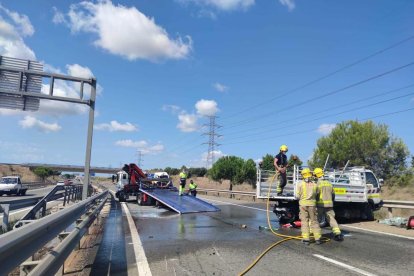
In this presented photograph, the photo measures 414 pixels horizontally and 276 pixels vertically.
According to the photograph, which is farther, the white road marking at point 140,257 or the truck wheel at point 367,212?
the truck wheel at point 367,212

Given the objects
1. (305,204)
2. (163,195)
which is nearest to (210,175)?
(163,195)

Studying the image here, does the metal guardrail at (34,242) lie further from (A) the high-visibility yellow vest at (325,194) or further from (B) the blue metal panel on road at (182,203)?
(B) the blue metal panel on road at (182,203)

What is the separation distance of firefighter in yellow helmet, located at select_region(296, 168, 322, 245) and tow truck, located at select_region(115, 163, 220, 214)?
796cm

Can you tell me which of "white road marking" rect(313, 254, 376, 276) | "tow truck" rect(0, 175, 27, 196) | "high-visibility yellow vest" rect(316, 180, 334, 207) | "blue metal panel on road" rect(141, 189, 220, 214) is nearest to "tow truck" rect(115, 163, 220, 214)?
"blue metal panel on road" rect(141, 189, 220, 214)

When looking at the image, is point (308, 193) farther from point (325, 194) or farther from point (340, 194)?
point (340, 194)

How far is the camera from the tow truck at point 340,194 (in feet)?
44.4

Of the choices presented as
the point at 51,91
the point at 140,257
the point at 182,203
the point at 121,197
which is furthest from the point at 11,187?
the point at 140,257

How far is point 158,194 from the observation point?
70.7ft

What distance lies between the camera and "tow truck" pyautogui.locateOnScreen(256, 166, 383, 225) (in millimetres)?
13539

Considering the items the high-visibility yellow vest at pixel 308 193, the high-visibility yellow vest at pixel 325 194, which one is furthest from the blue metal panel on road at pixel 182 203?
the high-visibility yellow vest at pixel 308 193

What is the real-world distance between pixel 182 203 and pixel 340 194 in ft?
26.3

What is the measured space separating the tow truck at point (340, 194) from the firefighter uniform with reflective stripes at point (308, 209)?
2.88m

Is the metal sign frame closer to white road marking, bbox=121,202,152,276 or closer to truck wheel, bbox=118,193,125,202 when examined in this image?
truck wheel, bbox=118,193,125,202

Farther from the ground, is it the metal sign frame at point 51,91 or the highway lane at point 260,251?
the metal sign frame at point 51,91
